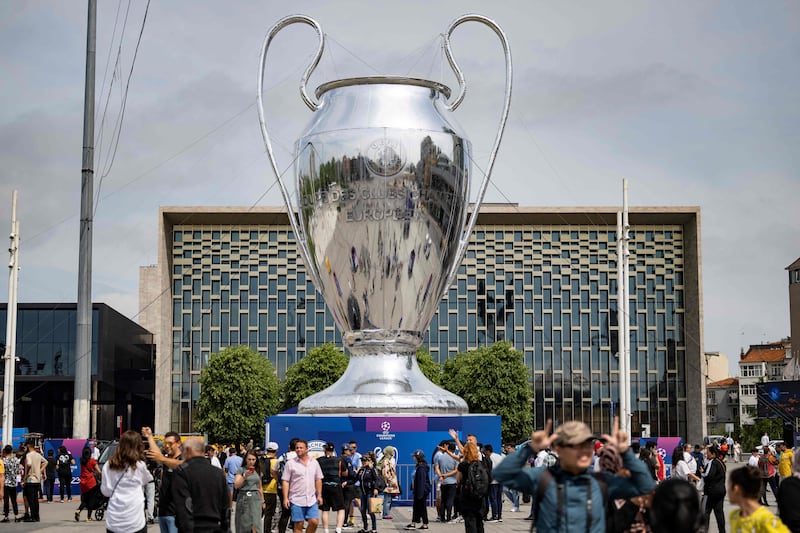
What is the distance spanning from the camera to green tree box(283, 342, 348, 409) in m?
60.2

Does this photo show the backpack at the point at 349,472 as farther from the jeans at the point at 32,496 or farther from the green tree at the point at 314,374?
the green tree at the point at 314,374

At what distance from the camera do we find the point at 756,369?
118625mm

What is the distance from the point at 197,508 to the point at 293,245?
7048cm

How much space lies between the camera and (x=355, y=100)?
21.0 metres

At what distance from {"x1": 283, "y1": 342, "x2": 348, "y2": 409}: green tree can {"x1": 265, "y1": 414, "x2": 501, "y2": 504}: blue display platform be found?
37767 mm

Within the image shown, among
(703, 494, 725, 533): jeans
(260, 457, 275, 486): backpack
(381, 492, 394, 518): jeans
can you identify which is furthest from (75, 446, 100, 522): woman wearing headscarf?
(703, 494, 725, 533): jeans

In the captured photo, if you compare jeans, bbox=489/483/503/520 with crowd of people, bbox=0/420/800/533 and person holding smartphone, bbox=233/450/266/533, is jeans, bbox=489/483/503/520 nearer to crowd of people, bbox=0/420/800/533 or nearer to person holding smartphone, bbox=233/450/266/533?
crowd of people, bbox=0/420/800/533

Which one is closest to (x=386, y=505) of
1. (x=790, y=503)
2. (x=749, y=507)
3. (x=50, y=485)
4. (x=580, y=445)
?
(x=50, y=485)

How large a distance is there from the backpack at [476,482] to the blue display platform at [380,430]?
8.25m

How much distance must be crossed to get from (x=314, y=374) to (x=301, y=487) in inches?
1876

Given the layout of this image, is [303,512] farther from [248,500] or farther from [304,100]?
[304,100]

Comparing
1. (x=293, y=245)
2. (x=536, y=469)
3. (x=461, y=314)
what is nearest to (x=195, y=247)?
(x=293, y=245)

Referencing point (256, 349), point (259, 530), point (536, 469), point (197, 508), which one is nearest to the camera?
point (536, 469)

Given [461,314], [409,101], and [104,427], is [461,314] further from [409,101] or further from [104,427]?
[409,101]
